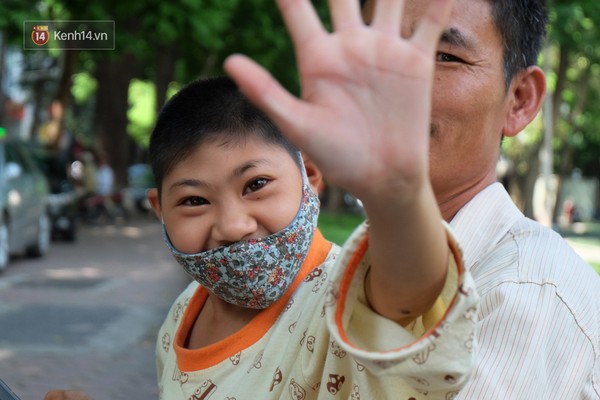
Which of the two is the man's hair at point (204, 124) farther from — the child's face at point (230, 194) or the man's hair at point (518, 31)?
the man's hair at point (518, 31)

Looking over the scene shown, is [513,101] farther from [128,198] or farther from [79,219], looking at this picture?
[128,198]

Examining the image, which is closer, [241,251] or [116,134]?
[241,251]

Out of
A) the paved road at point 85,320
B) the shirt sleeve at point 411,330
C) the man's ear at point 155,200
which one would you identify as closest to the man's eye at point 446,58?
the shirt sleeve at point 411,330

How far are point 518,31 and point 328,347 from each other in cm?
73

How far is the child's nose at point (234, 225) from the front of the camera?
1.80 metres

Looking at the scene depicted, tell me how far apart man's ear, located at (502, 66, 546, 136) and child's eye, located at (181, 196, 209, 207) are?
58 centimetres

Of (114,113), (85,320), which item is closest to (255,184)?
(85,320)

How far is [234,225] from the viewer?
1.79 meters

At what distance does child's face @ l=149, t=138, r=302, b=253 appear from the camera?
182 centimetres

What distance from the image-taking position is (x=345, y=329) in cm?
125

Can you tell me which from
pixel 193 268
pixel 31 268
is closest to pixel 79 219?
pixel 31 268

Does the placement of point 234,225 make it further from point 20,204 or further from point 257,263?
point 20,204

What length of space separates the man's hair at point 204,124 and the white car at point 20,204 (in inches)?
410

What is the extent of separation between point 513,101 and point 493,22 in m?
0.17
